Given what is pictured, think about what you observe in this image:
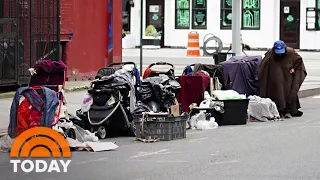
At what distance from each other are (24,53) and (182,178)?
33.1ft

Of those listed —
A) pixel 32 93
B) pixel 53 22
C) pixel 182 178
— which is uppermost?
pixel 53 22

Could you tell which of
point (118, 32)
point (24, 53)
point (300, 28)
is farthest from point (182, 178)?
point (300, 28)

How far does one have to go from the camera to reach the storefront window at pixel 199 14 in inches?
1773

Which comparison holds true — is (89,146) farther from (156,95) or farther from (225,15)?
(225,15)

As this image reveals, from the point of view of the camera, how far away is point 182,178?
32.1 feet

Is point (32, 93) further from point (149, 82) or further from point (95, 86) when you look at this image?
point (149, 82)

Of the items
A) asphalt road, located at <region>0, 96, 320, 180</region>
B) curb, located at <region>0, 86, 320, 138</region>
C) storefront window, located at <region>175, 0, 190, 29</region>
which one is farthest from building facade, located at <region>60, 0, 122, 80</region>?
A: storefront window, located at <region>175, 0, 190, 29</region>

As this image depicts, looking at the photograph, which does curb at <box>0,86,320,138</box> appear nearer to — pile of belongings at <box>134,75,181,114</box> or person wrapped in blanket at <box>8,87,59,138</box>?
pile of belongings at <box>134,75,181,114</box>

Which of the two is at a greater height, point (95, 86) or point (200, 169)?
point (95, 86)

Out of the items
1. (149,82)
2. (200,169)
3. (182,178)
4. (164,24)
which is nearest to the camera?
(182,178)

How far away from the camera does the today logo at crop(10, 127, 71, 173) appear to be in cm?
1102

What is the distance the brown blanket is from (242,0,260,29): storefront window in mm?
27180

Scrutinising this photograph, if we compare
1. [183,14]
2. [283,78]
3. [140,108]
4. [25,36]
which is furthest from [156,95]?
[183,14]

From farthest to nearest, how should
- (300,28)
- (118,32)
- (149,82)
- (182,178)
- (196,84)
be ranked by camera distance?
(300,28), (118,32), (196,84), (149,82), (182,178)
